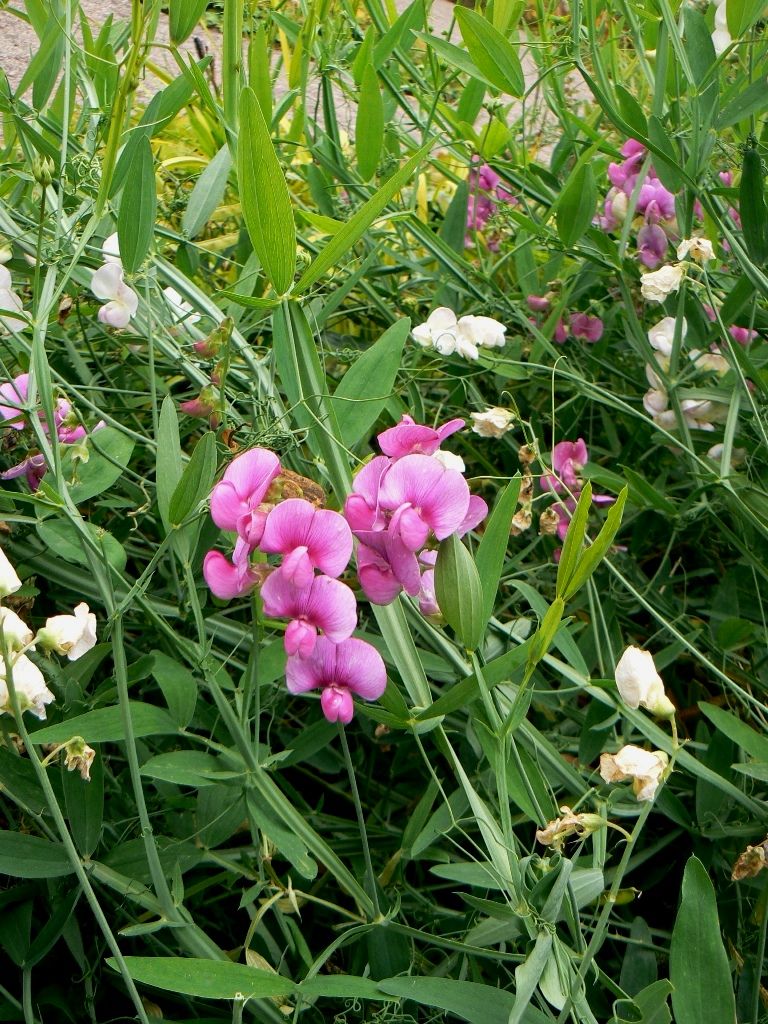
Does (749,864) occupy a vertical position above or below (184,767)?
below

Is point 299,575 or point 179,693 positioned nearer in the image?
point 299,575

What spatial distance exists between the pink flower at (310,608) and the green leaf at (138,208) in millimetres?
272

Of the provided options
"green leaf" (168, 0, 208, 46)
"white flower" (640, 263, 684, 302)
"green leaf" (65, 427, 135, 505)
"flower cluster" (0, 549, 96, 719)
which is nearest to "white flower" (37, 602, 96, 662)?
"flower cluster" (0, 549, 96, 719)

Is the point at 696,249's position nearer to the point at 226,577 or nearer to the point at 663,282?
the point at 663,282

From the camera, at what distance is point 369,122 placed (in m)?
0.95

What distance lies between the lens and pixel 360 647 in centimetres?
54

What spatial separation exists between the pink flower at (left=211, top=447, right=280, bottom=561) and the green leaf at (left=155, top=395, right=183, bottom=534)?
0.07 metres

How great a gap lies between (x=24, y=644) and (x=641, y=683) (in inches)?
14.1

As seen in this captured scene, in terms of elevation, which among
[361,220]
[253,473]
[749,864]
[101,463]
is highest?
[361,220]

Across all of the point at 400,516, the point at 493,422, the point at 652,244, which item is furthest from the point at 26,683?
the point at 652,244

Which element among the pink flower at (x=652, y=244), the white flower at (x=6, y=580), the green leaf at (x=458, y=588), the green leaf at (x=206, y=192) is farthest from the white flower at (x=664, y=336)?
the white flower at (x=6, y=580)

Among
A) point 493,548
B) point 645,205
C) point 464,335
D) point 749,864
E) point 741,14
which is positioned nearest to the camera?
point 493,548

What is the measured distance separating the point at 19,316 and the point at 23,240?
0.24 m

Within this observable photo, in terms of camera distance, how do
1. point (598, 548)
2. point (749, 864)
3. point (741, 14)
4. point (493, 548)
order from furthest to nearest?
point (741, 14) → point (749, 864) → point (493, 548) → point (598, 548)
